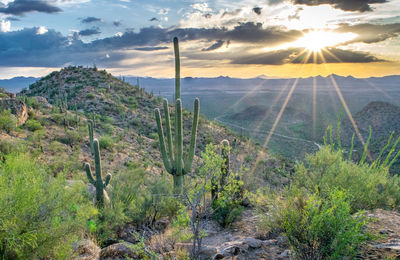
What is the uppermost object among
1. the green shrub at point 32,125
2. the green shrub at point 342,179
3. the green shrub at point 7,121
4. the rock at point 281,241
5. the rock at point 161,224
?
the green shrub at point 7,121

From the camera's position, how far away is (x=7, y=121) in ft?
53.8

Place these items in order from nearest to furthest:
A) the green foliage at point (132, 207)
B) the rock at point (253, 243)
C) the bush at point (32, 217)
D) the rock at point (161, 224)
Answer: the bush at point (32, 217) → the rock at point (253, 243) → the green foliage at point (132, 207) → the rock at point (161, 224)

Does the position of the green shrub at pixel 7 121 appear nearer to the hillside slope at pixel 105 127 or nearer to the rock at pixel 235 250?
the hillside slope at pixel 105 127

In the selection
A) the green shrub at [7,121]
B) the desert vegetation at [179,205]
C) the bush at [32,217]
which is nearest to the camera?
the bush at [32,217]

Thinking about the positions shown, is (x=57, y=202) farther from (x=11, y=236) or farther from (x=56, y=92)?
(x=56, y=92)

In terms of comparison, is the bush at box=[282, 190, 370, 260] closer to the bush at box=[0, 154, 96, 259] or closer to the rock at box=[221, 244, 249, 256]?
the rock at box=[221, 244, 249, 256]

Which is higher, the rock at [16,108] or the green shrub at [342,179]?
the rock at [16,108]

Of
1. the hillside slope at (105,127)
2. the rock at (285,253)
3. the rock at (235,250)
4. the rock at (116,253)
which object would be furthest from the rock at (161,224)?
the rock at (285,253)

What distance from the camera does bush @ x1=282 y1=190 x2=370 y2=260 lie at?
4551 mm

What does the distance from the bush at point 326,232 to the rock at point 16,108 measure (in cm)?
1827

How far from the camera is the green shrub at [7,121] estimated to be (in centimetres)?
1620

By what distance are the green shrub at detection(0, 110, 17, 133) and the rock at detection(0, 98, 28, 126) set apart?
872 millimetres

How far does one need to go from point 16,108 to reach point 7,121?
238cm

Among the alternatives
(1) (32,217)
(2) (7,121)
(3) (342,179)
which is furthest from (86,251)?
(2) (7,121)
